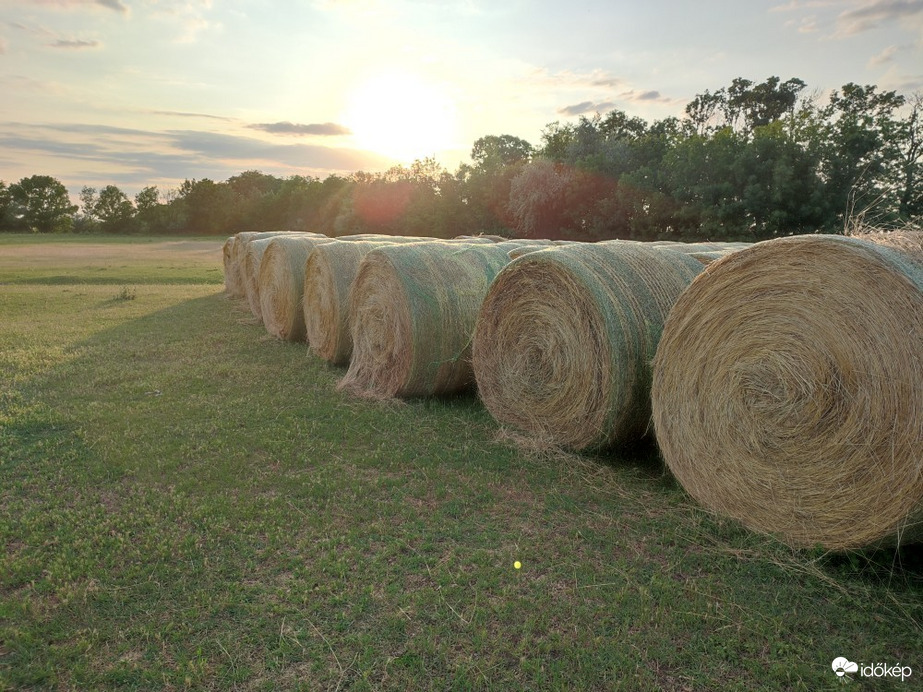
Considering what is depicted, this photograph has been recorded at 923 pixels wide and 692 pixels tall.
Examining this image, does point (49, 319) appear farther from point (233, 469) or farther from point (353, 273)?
point (233, 469)

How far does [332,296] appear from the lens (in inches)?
378

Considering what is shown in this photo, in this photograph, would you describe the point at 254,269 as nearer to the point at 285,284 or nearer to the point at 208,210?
the point at 285,284

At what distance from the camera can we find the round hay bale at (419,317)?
25.0ft

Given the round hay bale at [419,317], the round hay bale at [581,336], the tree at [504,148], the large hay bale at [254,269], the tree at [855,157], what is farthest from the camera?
the tree at [504,148]

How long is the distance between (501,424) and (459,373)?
1.46 metres

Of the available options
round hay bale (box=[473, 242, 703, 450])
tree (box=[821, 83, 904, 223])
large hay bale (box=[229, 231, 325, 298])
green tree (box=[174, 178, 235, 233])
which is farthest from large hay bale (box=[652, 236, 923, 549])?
green tree (box=[174, 178, 235, 233])

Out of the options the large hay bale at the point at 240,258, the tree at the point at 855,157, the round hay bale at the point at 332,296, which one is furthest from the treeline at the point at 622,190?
the large hay bale at the point at 240,258

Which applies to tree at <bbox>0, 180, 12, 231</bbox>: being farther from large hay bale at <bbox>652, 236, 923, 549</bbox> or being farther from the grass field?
large hay bale at <bbox>652, 236, 923, 549</bbox>

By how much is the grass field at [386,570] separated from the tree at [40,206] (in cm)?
7352

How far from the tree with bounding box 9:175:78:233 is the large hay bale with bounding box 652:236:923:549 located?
78826 millimetres

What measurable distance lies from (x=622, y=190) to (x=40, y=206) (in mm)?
63137

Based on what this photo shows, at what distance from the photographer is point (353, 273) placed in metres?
9.77

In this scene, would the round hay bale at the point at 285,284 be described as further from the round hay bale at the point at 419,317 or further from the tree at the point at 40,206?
the tree at the point at 40,206

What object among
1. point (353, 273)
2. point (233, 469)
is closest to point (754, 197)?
point (353, 273)
